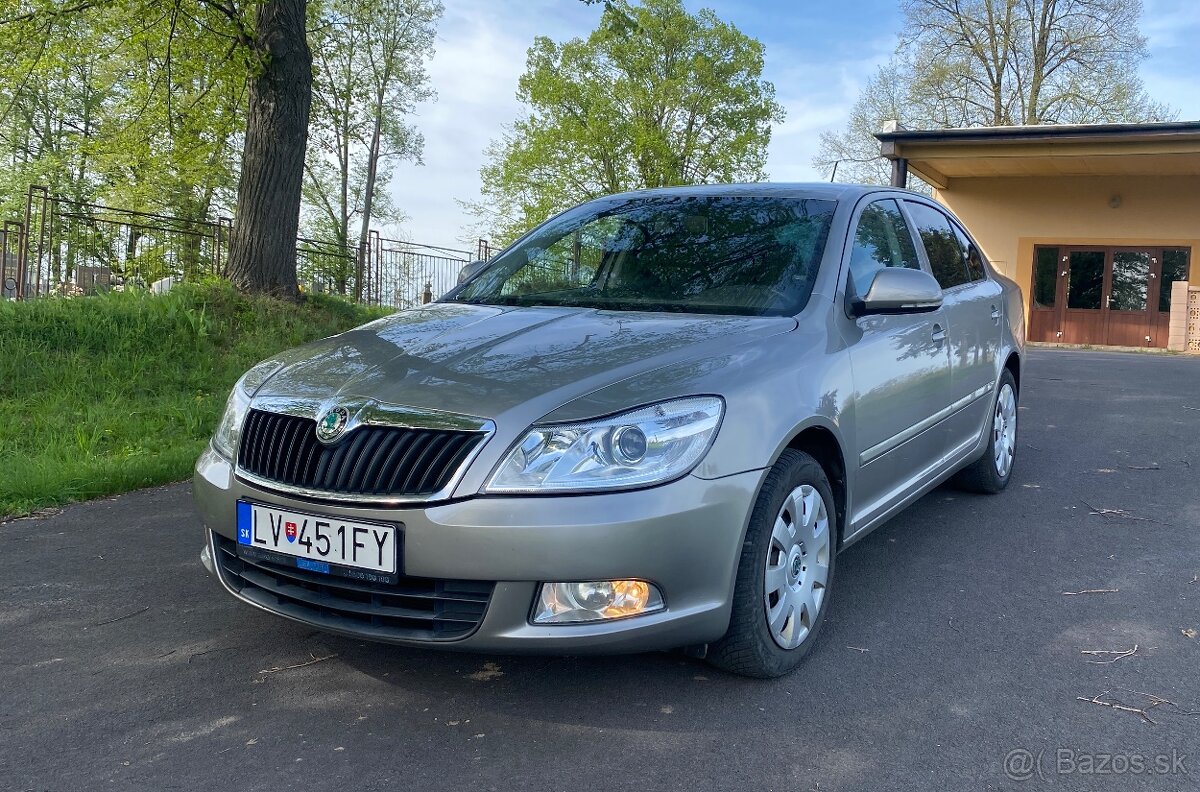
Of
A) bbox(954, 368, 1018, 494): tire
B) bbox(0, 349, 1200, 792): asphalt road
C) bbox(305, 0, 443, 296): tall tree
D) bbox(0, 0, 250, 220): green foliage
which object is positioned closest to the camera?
bbox(0, 349, 1200, 792): asphalt road

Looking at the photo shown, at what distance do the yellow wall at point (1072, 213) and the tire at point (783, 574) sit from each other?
19.6 meters

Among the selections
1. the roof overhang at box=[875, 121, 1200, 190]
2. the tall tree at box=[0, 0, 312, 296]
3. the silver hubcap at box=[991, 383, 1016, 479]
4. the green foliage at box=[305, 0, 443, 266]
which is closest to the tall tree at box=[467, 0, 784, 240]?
the green foliage at box=[305, 0, 443, 266]

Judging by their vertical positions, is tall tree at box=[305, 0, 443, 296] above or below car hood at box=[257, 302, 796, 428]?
above

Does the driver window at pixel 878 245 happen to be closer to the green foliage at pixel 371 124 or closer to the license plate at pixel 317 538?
the license plate at pixel 317 538

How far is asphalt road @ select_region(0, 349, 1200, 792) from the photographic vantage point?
2391mm

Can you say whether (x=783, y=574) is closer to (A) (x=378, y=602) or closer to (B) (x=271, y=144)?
(A) (x=378, y=602)

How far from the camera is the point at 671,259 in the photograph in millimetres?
3850

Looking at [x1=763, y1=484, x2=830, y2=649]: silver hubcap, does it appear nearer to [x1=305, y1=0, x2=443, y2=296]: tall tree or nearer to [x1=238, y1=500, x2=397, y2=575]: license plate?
[x1=238, y1=500, x2=397, y2=575]: license plate

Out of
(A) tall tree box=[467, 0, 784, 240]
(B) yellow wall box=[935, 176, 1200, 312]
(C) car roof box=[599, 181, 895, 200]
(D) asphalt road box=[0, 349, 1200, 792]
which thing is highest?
(A) tall tree box=[467, 0, 784, 240]

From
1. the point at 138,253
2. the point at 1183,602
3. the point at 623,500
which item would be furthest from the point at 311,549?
the point at 138,253

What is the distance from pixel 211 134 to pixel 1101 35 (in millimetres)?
28851

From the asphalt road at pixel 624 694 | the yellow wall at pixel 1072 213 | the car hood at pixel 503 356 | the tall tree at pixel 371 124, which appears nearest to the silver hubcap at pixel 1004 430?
the asphalt road at pixel 624 694

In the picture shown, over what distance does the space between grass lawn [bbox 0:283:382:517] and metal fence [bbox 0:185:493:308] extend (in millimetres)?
2343

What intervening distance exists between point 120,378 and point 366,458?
6.03 meters
